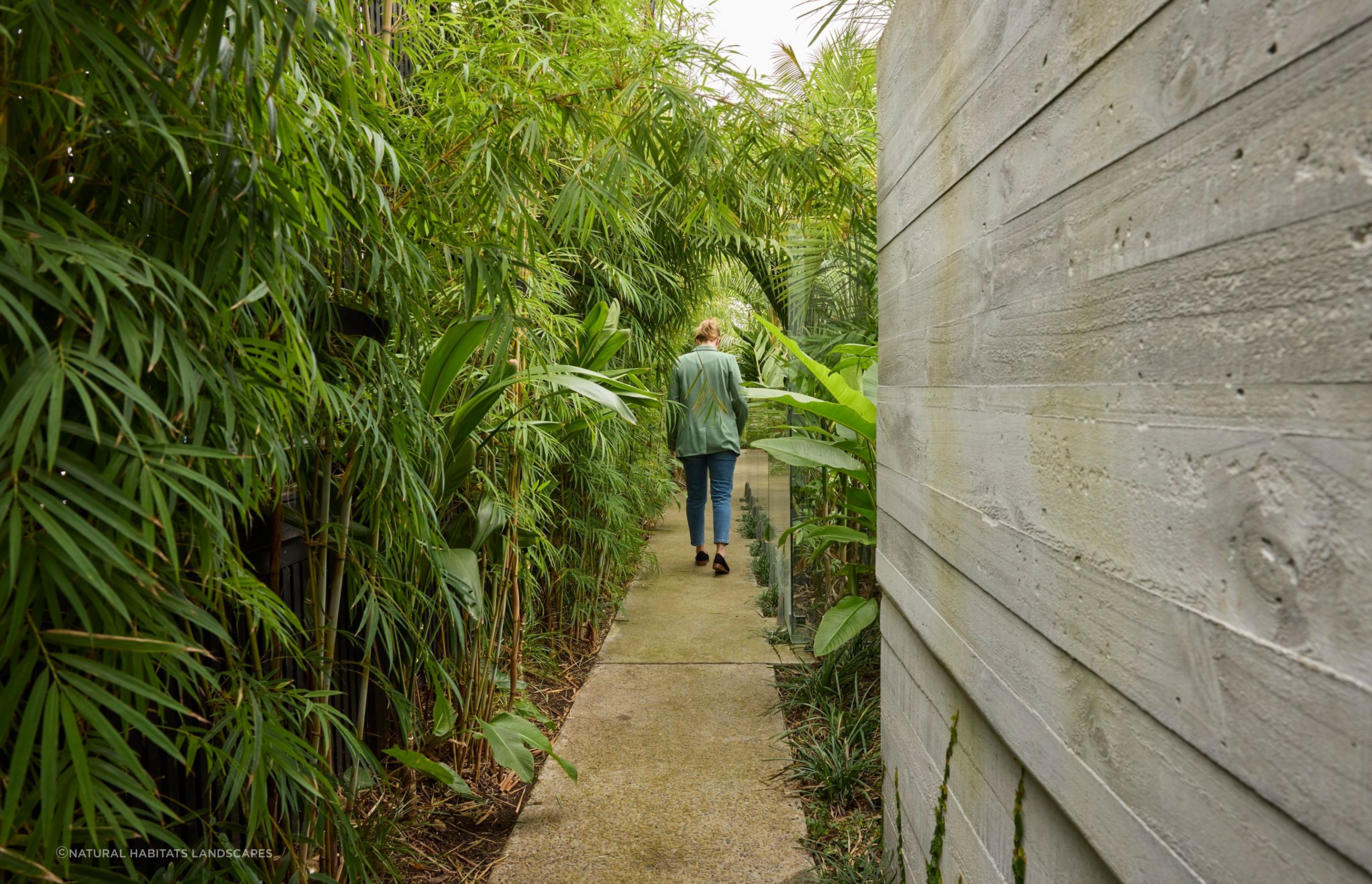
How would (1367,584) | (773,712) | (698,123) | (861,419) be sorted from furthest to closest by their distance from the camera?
(773,712) → (861,419) → (698,123) → (1367,584)

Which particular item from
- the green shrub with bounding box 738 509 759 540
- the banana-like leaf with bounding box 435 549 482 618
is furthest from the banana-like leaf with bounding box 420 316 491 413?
the green shrub with bounding box 738 509 759 540

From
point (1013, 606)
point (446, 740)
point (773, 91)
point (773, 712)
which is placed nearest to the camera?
point (1013, 606)

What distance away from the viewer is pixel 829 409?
2.81 m

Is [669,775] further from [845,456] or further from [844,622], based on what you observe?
[845,456]

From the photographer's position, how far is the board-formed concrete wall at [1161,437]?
1.75 feet

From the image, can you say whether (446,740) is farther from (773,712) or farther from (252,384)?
(252,384)

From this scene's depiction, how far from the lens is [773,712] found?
334cm

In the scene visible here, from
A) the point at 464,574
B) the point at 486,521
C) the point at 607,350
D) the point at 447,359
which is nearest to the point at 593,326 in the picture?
the point at 607,350

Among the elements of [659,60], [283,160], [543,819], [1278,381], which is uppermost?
[659,60]

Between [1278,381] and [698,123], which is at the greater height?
[698,123]

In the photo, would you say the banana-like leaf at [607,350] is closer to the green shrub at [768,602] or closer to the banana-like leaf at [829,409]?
the banana-like leaf at [829,409]

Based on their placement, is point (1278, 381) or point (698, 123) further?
point (698, 123)

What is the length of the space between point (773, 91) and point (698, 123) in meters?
0.42

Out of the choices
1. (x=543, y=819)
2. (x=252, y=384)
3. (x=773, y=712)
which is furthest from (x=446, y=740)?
(x=252, y=384)
